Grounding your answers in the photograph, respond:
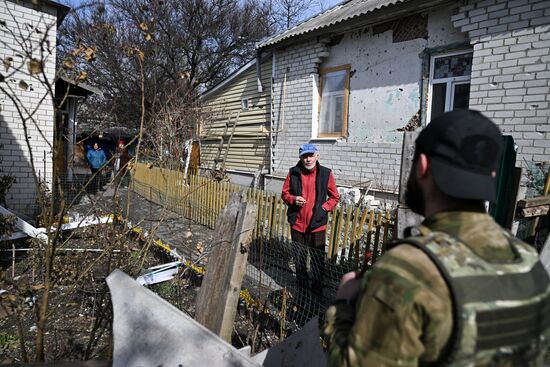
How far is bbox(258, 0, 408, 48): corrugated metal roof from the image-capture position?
7.46 meters

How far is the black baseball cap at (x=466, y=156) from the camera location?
3.50ft

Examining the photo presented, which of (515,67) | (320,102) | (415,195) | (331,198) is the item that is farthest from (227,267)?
(320,102)

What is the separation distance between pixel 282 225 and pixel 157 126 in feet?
19.1

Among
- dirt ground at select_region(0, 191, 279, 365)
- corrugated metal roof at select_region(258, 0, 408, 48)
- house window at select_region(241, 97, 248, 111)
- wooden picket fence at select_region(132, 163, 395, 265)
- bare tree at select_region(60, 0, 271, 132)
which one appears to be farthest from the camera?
bare tree at select_region(60, 0, 271, 132)

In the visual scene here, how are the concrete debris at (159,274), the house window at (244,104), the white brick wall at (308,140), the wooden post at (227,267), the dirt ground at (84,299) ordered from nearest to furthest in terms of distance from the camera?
the wooden post at (227,267) → the dirt ground at (84,299) → the concrete debris at (159,274) → the white brick wall at (308,140) → the house window at (244,104)

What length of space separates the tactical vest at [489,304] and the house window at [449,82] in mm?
6242

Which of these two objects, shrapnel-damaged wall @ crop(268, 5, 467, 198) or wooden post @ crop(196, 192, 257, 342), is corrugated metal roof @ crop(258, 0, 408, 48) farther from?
wooden post @ crop(196, 192, 257, 342)

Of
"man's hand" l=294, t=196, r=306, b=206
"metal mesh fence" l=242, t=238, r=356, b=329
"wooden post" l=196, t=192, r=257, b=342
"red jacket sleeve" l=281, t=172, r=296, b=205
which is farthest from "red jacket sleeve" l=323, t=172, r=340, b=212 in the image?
"wooden post" l=196, t=192, r=257, b=342

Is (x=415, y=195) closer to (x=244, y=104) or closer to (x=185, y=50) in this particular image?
(x=244, y=104)

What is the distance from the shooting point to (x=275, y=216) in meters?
6.08

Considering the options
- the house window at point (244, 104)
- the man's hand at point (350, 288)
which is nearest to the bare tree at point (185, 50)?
the house window at point (244, 104)

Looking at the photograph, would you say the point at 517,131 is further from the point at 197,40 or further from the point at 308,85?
the point at 197,40

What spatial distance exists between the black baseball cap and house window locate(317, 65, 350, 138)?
772 cm

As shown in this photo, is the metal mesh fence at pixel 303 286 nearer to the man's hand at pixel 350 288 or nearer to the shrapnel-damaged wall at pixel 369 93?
the man's hand at pixel 350 288
